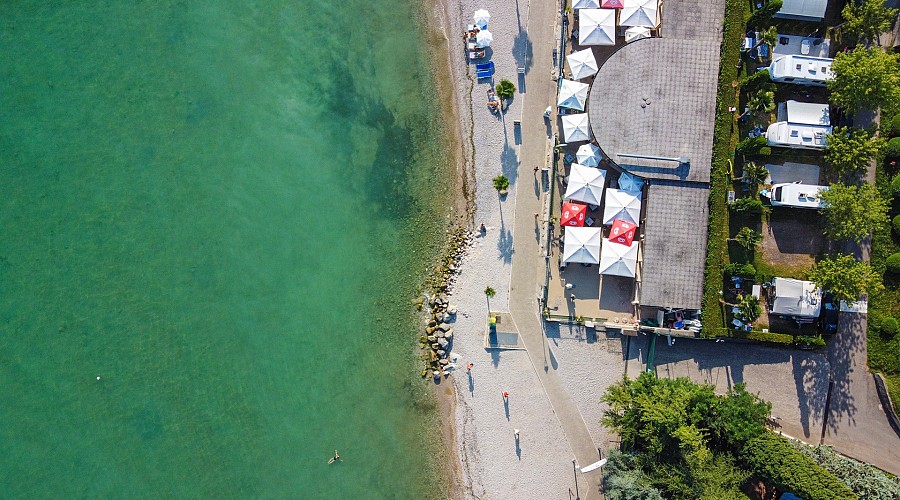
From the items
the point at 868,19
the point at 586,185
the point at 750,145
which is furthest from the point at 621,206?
the point at 868,19

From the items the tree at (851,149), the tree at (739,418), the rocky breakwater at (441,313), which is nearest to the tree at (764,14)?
the tree at (851,149)

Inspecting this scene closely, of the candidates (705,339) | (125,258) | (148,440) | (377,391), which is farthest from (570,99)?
(148,440)

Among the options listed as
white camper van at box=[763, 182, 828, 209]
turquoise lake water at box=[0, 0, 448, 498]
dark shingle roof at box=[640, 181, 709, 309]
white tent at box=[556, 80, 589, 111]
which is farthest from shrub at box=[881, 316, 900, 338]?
turquoise lake water at box=[0, 0, 448, 498]

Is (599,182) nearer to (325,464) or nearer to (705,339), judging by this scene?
(705,339)

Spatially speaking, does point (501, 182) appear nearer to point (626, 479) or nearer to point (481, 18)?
point (481, 18)

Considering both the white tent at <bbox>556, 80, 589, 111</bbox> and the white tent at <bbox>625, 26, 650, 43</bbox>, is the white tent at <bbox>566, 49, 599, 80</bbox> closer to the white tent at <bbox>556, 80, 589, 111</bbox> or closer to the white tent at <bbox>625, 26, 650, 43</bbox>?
the white tent at <bbox>556, 80, 589, 111</bbox>

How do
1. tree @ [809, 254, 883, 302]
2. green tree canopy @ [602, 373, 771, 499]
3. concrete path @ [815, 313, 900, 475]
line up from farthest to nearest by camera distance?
concrete path @ [815, 313, 900, 475], tree @ [809, 254, 883, 302], green tree canopy @ [602, 373, 771, 499]

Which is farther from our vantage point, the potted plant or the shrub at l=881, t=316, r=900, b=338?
the potted plant
